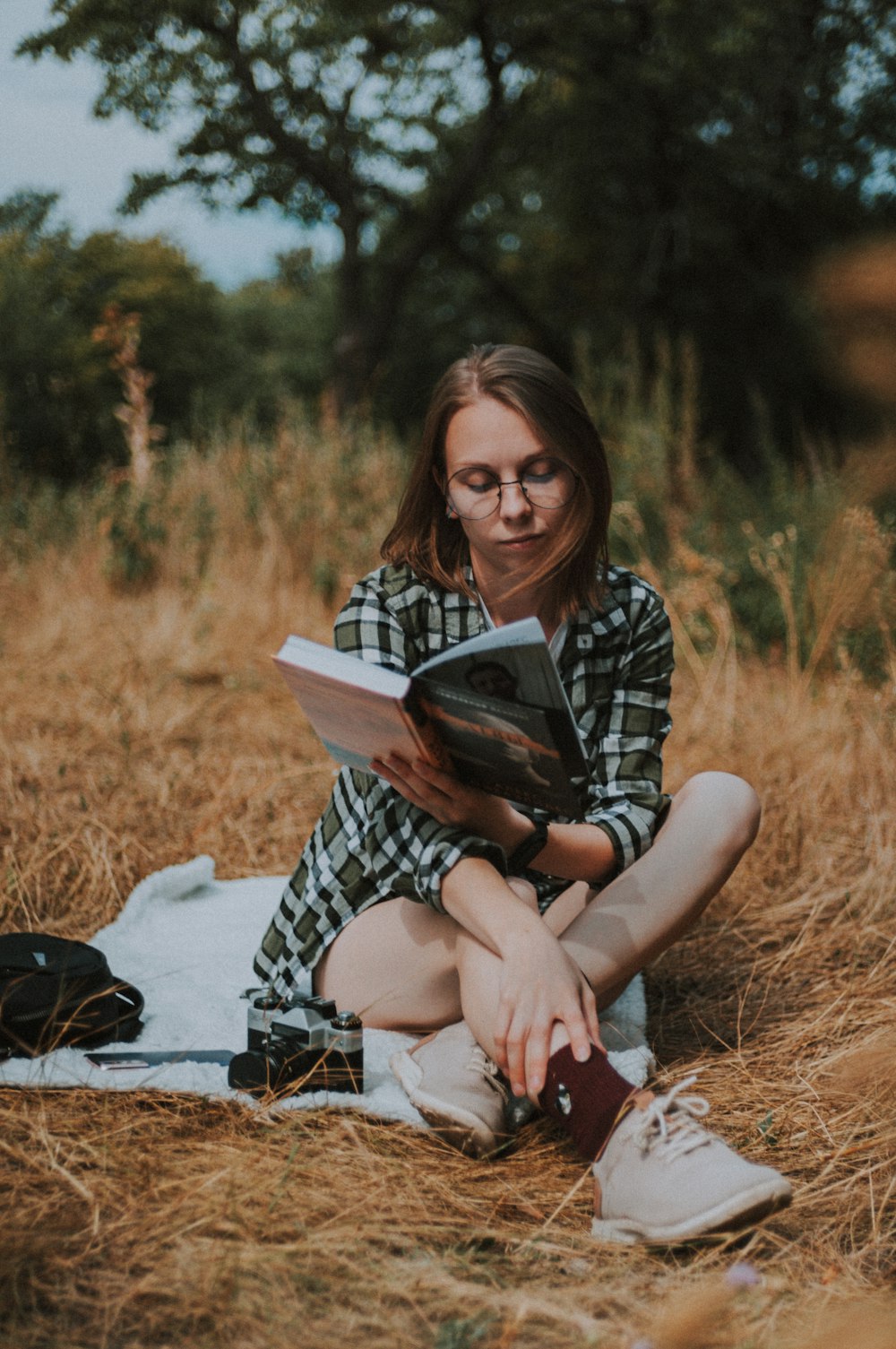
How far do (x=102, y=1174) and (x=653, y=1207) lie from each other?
632mm

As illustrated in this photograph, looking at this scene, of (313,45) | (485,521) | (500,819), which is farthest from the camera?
(313,45)

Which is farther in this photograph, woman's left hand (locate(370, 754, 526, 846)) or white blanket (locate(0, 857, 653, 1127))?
white blanket (locate(0, 857, 653, 1127))

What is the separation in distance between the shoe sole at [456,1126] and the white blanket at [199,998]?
0.14 feet

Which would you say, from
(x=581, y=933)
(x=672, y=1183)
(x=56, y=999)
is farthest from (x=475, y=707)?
(x=56, y=999)

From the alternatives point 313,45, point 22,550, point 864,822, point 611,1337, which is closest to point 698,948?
point 864,822

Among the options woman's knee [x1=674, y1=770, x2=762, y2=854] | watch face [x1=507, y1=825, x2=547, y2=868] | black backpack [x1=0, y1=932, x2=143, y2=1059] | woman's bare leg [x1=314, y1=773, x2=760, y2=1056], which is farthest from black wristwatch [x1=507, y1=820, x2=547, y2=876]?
black backpack [x1=0, y1=932, x2=143, y2=1059]

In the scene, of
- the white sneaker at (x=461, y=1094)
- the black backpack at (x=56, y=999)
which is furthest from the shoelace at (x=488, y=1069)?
the black backpack at (x=56, y=999)

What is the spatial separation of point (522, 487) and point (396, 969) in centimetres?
73

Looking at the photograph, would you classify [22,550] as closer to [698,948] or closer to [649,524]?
[649,524]

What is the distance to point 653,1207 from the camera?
123cm

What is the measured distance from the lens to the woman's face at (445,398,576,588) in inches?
64.1

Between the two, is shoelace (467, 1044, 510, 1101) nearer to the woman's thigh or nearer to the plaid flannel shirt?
the woman's thigh

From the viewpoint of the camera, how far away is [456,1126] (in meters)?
1.48

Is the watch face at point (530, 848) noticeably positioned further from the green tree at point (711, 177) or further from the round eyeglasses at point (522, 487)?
the green tree at point (711, 177)
